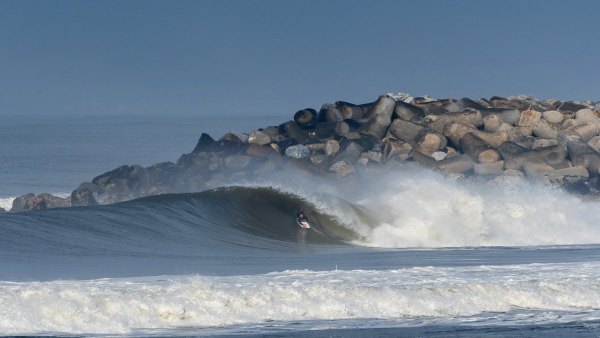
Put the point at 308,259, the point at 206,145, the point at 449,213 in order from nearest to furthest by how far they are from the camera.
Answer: the point at 308,259
the point at 449,213
the point at 206,145

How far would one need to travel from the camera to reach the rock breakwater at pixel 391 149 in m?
34.6

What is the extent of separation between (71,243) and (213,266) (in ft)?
9.34

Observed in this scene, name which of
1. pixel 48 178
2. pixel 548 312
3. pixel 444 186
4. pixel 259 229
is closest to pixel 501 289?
pixel 548 312

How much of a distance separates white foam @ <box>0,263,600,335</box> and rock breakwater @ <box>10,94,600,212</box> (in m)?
16.9

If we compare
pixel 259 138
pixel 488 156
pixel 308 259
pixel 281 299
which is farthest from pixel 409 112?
pixel 281 299

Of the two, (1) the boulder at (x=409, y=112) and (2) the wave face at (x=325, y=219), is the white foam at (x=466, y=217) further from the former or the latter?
(1) the boulder at (x=409, y=112)

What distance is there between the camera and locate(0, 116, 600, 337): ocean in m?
13.4

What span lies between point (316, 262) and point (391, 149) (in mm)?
17341

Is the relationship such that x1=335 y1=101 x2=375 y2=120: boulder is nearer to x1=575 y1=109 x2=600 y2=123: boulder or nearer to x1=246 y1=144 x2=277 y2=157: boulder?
x1=246 y1=144 x2=277 y2=157: boulder

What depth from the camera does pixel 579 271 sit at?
17578mm

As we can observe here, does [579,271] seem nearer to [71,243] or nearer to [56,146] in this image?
[71,243]

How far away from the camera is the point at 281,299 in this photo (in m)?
14.3

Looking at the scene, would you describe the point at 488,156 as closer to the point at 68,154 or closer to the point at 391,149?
the point at 391,149

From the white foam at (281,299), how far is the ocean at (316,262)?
0.02 meters
